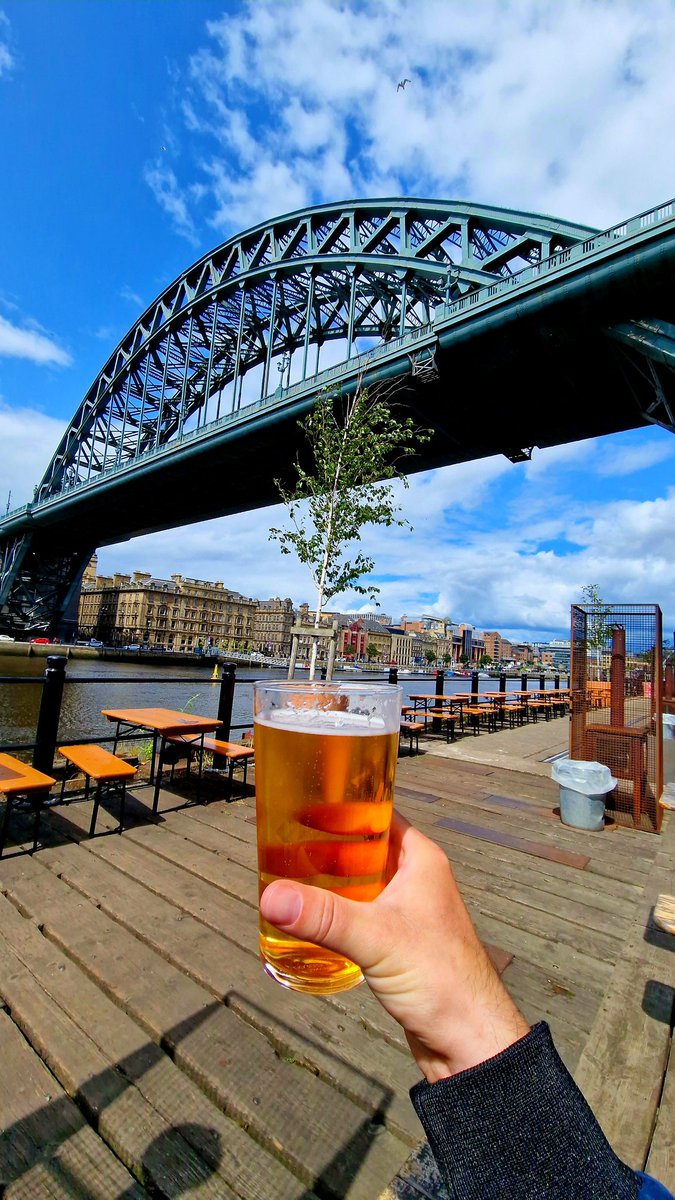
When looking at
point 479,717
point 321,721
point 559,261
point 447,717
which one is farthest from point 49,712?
point 559,261

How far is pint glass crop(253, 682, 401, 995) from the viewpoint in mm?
670

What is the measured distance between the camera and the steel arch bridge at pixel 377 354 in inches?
609

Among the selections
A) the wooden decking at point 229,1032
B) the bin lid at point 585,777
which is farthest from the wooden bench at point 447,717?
the wooden decking at point 229,1032

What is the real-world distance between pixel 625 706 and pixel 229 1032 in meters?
4.61

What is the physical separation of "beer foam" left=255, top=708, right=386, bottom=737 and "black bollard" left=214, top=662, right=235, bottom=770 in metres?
3.73

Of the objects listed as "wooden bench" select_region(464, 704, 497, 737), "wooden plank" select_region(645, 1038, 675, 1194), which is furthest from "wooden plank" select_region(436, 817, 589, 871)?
"wooden bench" select_region(464, 704, 497, 737)

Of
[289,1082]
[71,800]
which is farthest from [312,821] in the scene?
[71,800]

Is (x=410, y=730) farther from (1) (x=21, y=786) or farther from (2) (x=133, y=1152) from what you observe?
(2) (x=133, y=1152)

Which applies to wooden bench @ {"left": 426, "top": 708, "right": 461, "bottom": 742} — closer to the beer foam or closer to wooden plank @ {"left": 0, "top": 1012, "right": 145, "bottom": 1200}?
wooden plank @ {"left": 0, "top": 1012, "right": 145, "bottom": 1200}

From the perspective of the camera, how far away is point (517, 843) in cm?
336

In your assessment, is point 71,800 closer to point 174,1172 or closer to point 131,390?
point 174,1172

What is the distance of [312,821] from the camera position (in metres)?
0.68

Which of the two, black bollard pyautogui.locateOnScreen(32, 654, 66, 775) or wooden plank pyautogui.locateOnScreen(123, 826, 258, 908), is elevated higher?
black bollard pyautogui.locateOnScreen(32, 654, 66, 775)

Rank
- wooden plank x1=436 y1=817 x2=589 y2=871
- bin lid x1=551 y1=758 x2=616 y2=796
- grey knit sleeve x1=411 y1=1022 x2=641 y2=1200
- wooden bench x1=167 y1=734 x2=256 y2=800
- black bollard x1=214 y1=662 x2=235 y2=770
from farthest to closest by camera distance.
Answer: black bollard x1=214 y1=662 x2=235 y2=770 < wooden bench x1=167 y1=734 x2=256 y2=800 < bin lid x1=551 y1=758 x2=616 y2=796 < wooden plank x1=436 y1=817 x2=589 y2=871 < grey knit sleeve x1=411 y1=1022 x2=641 y2=1200
